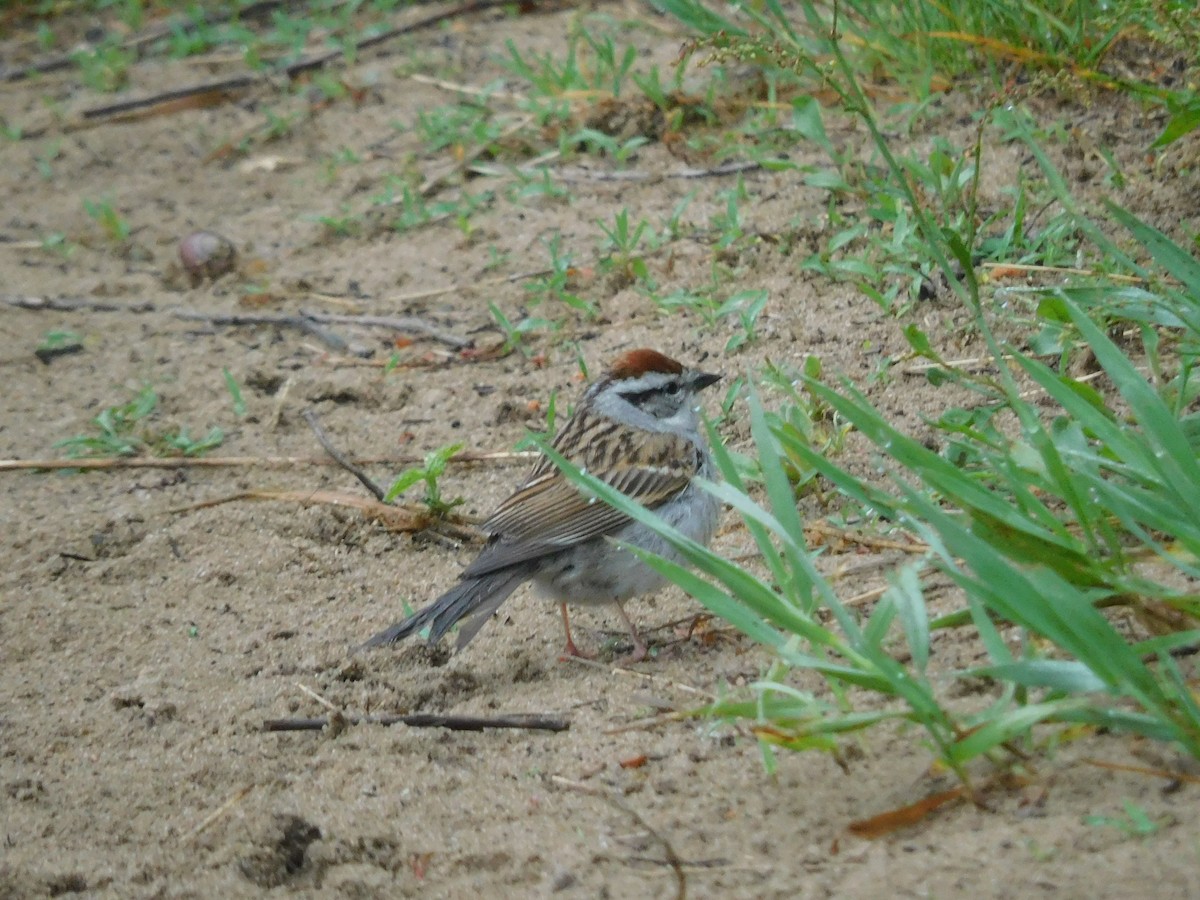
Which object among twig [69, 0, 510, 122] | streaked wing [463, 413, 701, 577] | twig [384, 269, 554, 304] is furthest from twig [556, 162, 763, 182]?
twig [69, 0, 510, 122]

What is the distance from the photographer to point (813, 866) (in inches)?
113

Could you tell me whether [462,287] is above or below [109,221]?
above

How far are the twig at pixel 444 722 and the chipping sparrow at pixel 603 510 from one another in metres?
0.24

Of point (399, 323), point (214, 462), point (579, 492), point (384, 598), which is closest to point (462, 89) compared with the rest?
point (399, 323)

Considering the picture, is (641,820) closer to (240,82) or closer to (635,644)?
(635,644)

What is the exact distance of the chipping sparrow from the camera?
14.4 ft

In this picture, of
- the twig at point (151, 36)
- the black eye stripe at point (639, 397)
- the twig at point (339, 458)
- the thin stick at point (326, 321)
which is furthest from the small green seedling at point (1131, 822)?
the twig at point (151, 36)

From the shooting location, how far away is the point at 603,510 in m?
4.59

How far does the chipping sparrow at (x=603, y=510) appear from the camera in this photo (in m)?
4.40

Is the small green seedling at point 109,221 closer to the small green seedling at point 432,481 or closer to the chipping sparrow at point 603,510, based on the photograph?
the small green seedling at point 432,481

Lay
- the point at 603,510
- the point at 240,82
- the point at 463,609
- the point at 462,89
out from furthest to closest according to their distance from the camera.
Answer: the point at 240,82 → the point at 462,89 → the point at 603,510 → the point at 463,609

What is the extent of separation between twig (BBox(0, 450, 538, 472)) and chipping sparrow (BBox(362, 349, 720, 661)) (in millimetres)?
534

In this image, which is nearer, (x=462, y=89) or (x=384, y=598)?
(x=384, y=598)

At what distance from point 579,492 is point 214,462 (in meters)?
1.83
